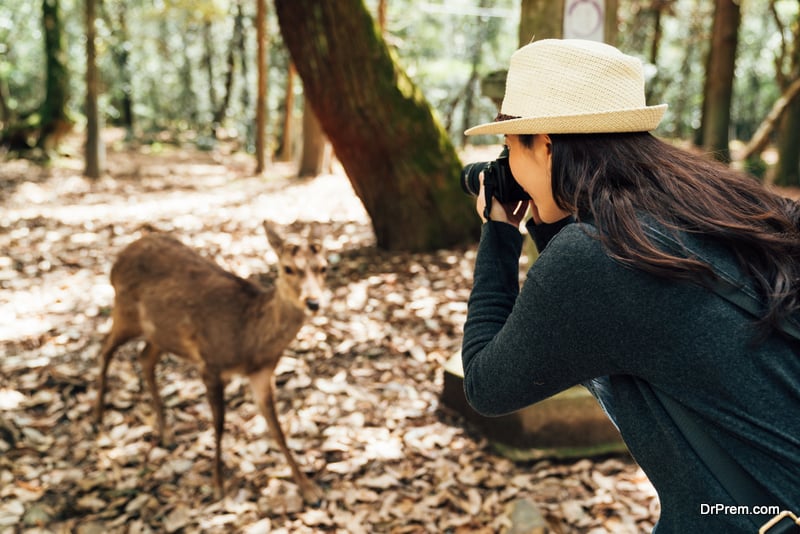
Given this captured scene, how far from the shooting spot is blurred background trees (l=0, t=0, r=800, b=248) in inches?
259

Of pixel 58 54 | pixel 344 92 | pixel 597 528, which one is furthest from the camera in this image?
pixel 58 54

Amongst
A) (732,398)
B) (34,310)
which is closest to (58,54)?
(34,310)

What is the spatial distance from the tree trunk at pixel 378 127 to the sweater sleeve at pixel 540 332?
473cm

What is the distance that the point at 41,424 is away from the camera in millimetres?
4188

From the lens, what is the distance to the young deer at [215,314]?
360 cm

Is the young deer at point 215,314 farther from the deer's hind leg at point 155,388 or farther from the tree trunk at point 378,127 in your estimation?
the tree trunk at point 378,127

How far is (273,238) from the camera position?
3.66m

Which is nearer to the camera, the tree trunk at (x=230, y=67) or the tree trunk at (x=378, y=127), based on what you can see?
the tree trunk at (x=378, y=127)

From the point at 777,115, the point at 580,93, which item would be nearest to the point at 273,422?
the point at 580,93

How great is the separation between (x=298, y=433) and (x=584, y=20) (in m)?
2.81

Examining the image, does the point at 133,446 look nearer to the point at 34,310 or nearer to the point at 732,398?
the point at 34,310

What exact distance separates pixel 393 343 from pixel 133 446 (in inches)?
72.5

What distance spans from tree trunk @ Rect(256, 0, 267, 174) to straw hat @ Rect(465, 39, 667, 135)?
11949 mm

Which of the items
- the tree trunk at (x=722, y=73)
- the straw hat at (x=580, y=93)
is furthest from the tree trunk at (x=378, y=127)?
the tree trunk at (x=722, y=73)
